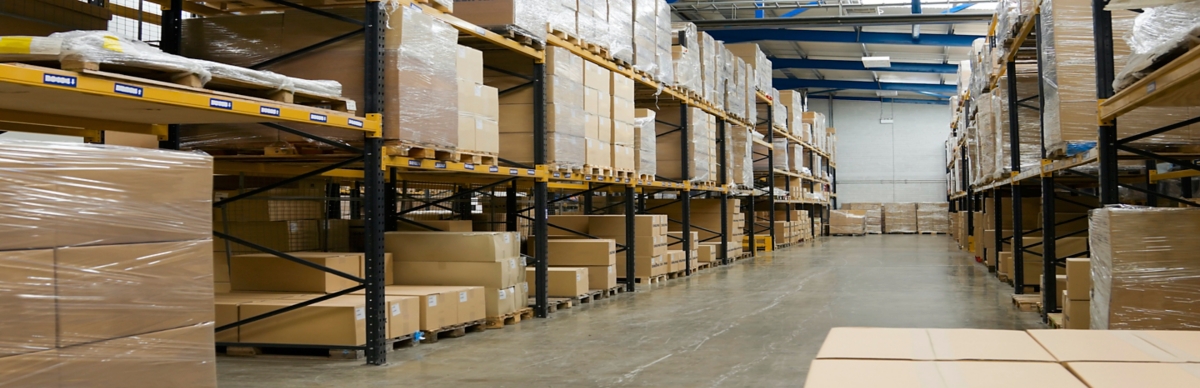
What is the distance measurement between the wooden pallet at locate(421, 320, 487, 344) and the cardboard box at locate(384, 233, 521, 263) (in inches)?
20.2

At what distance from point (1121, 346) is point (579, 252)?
23.8 ft

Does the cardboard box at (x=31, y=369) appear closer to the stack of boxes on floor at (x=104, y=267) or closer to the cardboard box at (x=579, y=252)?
the stack of boxes on floor at (x=104, y=267)

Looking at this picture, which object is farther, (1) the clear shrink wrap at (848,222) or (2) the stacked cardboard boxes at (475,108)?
(1) the clear shrink wrap at (848,222)

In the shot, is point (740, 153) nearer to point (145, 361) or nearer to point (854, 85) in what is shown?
point (145, 361)

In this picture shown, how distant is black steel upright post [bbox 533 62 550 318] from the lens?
7.97 meters

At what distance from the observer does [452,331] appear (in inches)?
273

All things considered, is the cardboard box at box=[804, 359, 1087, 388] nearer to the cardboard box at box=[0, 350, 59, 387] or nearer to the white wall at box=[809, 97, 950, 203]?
the cardboard box at box=[0, 350, 59, 387]

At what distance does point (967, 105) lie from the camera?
16.8 m

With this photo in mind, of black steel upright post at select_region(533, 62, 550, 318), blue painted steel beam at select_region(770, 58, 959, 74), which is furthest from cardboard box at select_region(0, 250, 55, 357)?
blue painted steel beam at select_region(770, 58, 959, 74)

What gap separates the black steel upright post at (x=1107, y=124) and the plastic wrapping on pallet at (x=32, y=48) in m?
5.59

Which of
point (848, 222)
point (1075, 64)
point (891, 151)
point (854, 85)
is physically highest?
point (854, 85)

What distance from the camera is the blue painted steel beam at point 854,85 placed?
93.8 ft

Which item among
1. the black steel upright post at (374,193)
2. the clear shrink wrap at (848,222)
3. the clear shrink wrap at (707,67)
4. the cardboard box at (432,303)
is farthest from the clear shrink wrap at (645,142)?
the clear shrink wrap at (848,222)

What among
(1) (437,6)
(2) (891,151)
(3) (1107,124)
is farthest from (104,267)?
(2) (891,151)
